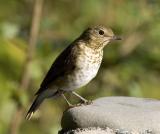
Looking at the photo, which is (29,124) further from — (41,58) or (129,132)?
(129,132)

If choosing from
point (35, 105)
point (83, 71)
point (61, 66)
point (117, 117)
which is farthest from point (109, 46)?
point (117, 117)

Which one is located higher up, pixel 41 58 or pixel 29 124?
pixel 41 58

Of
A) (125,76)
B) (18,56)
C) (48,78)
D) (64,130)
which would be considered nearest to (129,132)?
(64,130)

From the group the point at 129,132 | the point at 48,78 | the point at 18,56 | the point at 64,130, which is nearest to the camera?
the point at 129,132

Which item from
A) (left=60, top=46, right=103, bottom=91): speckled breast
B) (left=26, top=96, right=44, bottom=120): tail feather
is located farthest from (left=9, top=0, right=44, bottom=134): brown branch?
(left=60, top=46, right=103, bottom=91): speckled breast

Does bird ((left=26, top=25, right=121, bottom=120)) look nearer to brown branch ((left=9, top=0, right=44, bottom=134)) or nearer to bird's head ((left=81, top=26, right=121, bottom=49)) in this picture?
bird's head ((left=81, top=26, right=121, bottom=49))

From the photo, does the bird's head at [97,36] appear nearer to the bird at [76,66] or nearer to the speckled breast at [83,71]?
the bird at [76,66]
